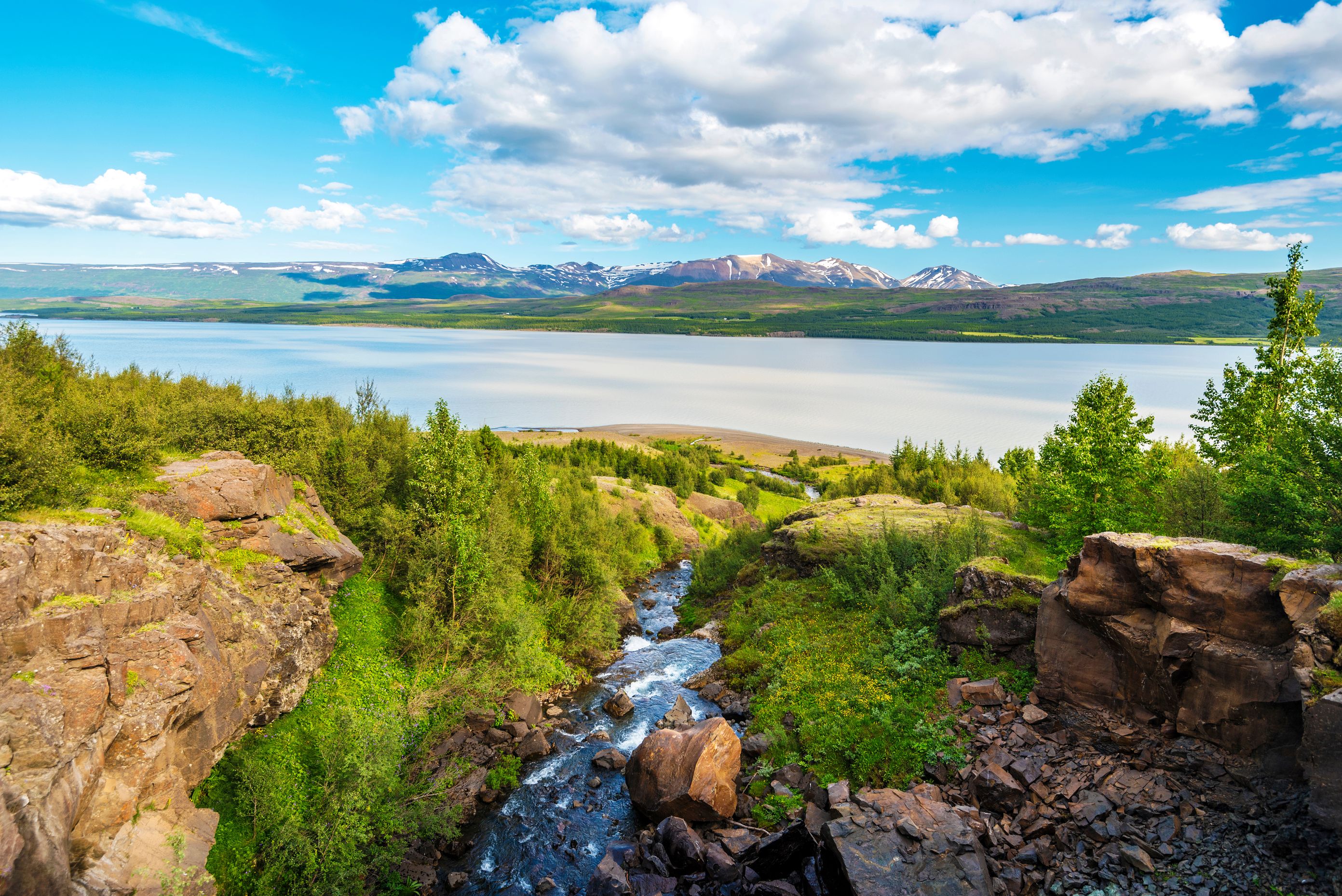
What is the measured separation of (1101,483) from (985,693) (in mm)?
15172

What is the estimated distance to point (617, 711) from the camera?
97.2 feet

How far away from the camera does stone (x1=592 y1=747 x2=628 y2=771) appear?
990 inches

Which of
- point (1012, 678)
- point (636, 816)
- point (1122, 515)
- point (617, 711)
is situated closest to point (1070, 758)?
point (1012, 678)

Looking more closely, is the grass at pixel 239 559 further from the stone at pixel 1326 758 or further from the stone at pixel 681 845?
the stone at pixel 1326 758

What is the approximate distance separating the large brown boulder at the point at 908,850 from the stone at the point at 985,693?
5611 mm

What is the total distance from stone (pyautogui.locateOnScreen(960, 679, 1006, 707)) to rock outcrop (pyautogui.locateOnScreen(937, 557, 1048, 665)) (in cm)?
203

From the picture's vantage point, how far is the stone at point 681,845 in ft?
60.8

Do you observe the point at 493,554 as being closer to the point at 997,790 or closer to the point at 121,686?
the point at 121,686

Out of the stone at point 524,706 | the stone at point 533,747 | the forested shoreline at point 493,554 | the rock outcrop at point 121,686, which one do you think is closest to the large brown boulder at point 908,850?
the forested shoreline at point 493,554

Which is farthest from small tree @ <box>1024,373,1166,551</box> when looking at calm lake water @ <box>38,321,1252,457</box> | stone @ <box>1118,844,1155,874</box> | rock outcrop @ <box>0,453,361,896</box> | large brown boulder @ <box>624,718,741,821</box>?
calm lake water @ <box>38,321,1252,457</box>

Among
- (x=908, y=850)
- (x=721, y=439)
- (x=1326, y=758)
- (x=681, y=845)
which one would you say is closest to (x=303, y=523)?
(x=681, y=845)

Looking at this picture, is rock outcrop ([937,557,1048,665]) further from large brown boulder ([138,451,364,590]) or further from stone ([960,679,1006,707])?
large brown boulder ([138,451,364,590])

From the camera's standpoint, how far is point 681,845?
19062mm

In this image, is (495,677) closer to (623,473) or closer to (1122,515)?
(1122,515)
